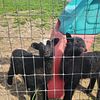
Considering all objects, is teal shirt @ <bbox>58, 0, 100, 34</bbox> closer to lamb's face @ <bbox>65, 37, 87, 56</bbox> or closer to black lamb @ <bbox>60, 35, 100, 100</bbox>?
lamb's face @ <bbox>65, 37, 87, 56</bbox>

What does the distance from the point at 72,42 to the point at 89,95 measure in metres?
0.58

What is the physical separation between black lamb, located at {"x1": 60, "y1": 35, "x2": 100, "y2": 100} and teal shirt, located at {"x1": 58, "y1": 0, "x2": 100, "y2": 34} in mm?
593

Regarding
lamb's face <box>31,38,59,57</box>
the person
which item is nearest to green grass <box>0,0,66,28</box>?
the person

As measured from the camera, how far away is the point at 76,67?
323cm

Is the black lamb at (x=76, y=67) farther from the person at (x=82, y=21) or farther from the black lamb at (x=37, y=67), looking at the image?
the person at (x=82, y=21)

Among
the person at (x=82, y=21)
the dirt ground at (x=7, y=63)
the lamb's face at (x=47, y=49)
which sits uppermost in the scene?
the person at (x=82, y=21)

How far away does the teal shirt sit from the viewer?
154 inches

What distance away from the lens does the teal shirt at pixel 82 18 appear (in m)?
3.90

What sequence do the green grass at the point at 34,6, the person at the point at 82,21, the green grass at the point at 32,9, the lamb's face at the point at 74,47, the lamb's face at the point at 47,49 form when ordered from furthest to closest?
1. the green grass at the point at 34,6
2. the green grass at the point at 32,9
3. the person at the point at 82,21
4. the lamb's face at the point at 74,47
5. the lamb's face at the point at 47,49

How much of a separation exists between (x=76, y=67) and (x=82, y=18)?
3.13 ft

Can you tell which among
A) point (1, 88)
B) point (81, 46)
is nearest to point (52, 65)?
point (81, 46)

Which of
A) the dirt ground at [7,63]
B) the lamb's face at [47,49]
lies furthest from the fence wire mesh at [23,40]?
the lamb's face at [47,49]

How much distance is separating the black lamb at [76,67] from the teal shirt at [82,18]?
59 cm

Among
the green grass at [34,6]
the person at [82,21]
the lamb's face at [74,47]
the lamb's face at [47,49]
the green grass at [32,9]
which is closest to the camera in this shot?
the lamb's face at [47,49]
